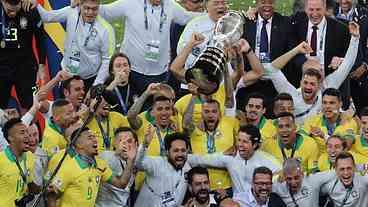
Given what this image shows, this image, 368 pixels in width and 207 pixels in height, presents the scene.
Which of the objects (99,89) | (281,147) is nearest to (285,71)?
(281,147)

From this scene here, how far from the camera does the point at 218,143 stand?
13.3m

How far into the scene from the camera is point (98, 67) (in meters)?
14.4

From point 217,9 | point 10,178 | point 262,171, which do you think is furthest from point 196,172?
point 217,9

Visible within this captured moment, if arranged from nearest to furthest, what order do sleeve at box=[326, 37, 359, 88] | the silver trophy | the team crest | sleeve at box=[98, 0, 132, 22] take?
1. the silver trophy
2. the team crest
3. sleeve at box=[326, 37, 359, 88]
4. sleeve at box=[98, 0, 132, 22]

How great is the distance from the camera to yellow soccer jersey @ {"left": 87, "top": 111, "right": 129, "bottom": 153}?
13.2 m

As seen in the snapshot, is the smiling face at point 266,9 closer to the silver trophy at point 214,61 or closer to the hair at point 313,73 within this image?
the hair at point 313,73

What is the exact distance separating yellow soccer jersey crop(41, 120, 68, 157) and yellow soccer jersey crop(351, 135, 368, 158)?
9.53ft

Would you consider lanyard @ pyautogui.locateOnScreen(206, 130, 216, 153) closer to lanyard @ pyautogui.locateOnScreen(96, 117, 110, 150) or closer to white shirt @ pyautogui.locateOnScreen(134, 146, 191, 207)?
white shirt @ pyautogui.locateOnScreen(134, 146, 191, 207)

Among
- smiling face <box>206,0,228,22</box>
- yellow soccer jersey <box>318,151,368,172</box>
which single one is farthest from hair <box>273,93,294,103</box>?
smiling face <box>206,0,228,22</box>

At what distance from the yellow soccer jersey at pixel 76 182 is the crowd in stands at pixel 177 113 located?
1cm

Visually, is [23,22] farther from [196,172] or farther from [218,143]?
[196,172]

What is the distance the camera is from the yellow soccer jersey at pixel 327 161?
13414mm

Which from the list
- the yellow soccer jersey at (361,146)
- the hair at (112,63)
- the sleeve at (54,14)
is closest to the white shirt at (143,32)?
the sleeve at (54,14)

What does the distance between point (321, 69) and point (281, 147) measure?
131cm
